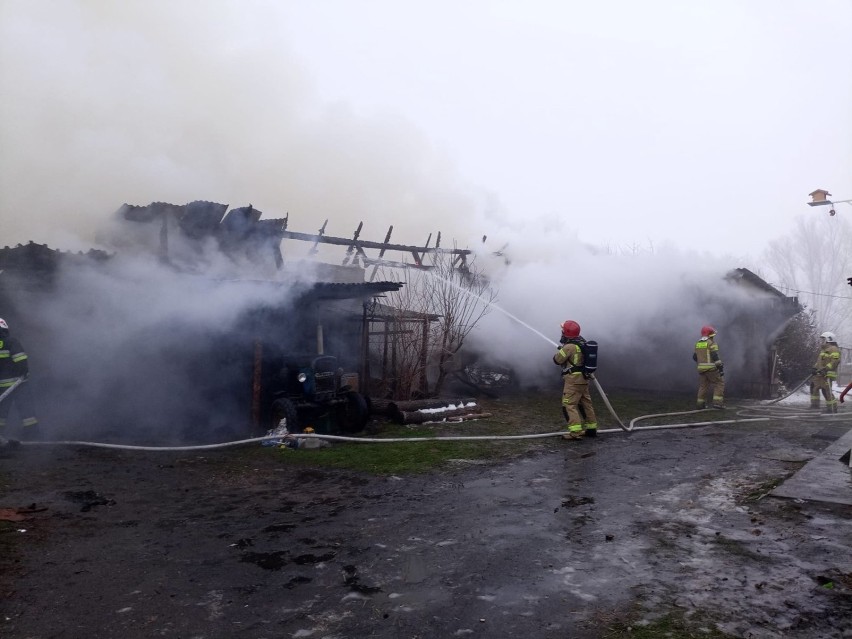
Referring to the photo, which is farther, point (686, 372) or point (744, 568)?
point (686, 372)

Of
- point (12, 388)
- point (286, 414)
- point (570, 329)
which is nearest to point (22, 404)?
point (12, 388)

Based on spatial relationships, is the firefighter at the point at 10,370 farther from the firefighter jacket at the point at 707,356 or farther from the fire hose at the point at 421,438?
the firefighter jacket at the point at 707,356

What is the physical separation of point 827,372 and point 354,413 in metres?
9.90

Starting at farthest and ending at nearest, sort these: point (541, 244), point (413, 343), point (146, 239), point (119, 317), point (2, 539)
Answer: point (541, 244) → point (413, 343) → point (146, 239) → point (119, 317) → point (2, 539)

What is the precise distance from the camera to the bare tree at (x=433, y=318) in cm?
1247

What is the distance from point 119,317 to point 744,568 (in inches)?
362

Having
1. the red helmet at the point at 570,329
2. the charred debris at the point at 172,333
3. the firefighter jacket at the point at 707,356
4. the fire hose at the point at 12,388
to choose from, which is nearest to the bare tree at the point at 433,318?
the charred debris at the point at 172,333

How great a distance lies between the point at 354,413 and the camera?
370 inches

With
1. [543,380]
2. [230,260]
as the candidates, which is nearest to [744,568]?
[230,260]

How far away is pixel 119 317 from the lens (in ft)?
31.2

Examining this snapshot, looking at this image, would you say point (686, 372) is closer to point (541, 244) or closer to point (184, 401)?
point (541, 244)

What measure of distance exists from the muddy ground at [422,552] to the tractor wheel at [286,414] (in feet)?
5.58

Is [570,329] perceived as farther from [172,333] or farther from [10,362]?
[10,362]

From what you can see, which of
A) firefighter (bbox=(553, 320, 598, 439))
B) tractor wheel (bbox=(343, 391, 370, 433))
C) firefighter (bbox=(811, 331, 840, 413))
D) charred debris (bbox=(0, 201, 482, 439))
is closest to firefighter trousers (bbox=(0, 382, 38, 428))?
charred debris (bbox=(0, 201, 482, 439))
